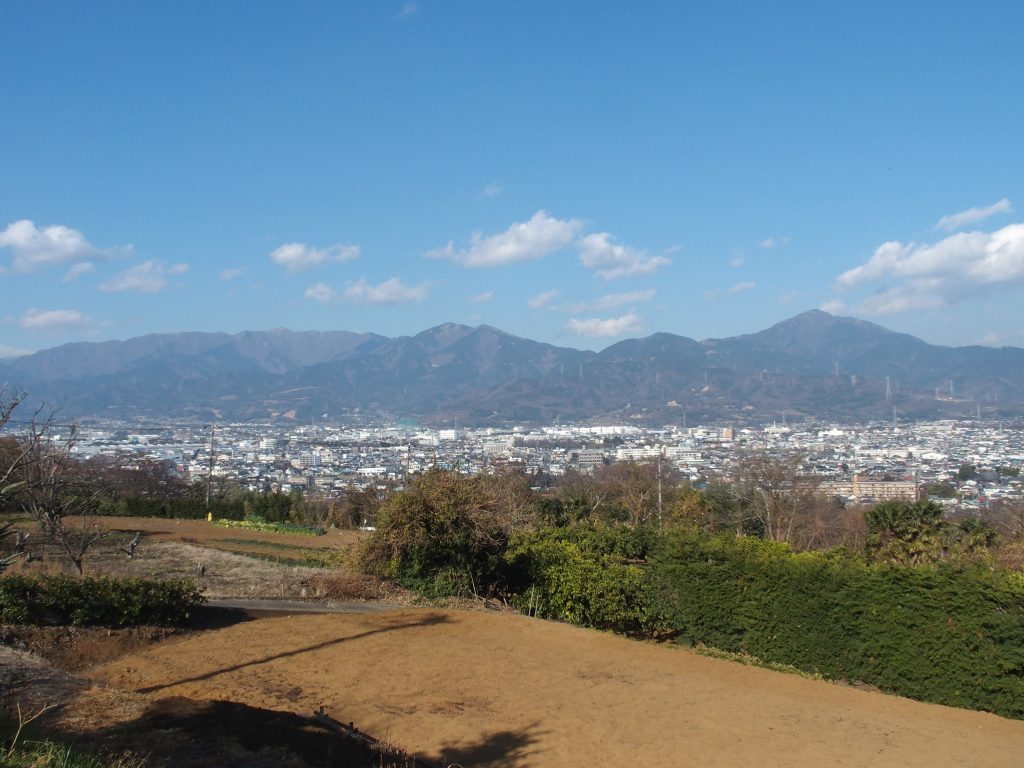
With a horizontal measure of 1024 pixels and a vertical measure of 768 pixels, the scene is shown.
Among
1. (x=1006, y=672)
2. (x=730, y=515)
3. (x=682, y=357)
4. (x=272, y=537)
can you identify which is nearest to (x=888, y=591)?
(x=1006, y=672)

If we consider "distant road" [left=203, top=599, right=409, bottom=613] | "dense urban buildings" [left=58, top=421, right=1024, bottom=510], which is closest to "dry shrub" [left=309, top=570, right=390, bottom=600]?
"distant road" [left=203, top=599, right=409, bottom=613]

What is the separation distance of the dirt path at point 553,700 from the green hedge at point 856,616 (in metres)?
0.61

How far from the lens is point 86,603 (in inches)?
550

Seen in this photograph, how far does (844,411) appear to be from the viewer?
330ft

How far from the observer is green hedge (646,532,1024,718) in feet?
42.1

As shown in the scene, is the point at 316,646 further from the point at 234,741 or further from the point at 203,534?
the point at 203,534

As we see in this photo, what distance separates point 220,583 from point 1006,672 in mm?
17128

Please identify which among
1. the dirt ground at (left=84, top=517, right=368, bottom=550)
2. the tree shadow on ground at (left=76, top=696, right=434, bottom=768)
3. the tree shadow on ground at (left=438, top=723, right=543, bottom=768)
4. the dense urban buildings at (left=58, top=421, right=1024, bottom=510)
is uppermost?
the tree shadow on ground at (left=76, top=696, right=434, bottom=768)

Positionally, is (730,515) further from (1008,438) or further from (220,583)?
(1008,438)

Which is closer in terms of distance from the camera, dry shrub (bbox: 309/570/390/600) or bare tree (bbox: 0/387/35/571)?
bare tree (bbox: 0/387/35/571)

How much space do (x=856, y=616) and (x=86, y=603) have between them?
43.8 feet

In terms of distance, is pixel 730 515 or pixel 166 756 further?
pixel 730 515

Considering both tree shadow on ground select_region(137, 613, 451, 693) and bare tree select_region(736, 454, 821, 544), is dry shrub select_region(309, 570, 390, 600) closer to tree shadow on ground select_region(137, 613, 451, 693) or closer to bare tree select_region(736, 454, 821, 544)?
tree shadow on ground select_region(137, 613, 451, 693)

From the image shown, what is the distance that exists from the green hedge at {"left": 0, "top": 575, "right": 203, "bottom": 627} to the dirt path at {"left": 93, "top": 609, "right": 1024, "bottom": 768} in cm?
110
